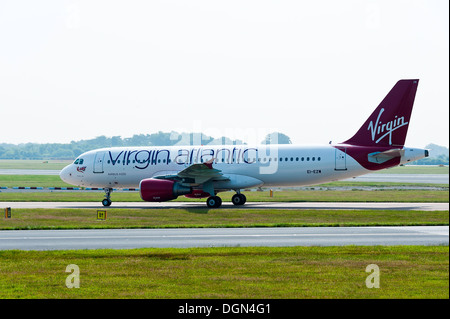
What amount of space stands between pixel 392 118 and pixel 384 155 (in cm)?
213

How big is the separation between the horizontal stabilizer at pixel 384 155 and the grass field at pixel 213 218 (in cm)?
419

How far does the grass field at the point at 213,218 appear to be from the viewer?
28484 mm

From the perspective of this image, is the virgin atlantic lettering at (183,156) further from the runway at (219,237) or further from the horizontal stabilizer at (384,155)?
the runway at (219,237)

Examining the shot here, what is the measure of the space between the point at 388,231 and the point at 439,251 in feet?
21.4

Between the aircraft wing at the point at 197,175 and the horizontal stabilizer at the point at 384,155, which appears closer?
the horizontal stabilizer at the point at 384,155

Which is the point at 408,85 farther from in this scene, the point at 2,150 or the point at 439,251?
the point at 2,150

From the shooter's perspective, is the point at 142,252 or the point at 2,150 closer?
the point at 142,252

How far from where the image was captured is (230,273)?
598 inches

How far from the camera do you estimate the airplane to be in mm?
37094

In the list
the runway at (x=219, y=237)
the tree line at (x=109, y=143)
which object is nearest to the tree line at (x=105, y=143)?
the tree line at (x=109, y=143)

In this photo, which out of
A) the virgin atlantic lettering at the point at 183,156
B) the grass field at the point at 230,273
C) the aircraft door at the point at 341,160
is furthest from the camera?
the virgin atlantic lettering at the point at 183,156

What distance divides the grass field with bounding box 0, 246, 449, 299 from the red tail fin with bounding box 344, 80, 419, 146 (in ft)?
59.7
